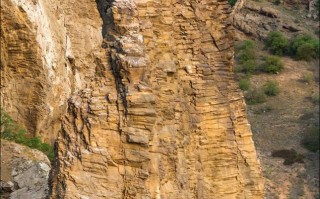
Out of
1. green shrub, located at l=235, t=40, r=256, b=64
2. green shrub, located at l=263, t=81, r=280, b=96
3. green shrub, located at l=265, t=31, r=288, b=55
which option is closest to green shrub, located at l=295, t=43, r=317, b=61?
green shrub, located at l=265, t=31, r=288, b=55

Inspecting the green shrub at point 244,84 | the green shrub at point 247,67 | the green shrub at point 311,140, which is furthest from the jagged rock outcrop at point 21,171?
the green shrub at point 247,67

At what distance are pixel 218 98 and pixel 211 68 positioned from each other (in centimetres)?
33

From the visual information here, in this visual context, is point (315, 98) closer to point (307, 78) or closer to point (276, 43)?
point (307, 78)

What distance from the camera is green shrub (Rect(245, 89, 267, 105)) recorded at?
4147cm

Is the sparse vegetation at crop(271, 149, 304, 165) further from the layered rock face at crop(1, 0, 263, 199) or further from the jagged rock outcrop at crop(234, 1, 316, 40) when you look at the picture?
the layered rock face at crop(1, 0, 263, 199)

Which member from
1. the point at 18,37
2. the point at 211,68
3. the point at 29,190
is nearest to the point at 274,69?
the point at 18,37

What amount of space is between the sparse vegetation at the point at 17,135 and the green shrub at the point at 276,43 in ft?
96.0

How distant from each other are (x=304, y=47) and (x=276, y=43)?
2.02 m

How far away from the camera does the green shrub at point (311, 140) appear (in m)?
35.1

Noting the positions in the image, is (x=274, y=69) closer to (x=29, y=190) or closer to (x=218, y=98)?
(x=29, y=190)

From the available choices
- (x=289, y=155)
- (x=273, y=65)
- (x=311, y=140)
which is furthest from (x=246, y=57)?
(x=289, y=155)

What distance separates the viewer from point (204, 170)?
782cm

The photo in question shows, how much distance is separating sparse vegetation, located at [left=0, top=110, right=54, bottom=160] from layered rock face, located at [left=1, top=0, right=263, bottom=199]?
1246 cm

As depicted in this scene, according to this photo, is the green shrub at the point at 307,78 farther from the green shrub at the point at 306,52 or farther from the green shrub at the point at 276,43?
the green shrub at the point at 276,43
